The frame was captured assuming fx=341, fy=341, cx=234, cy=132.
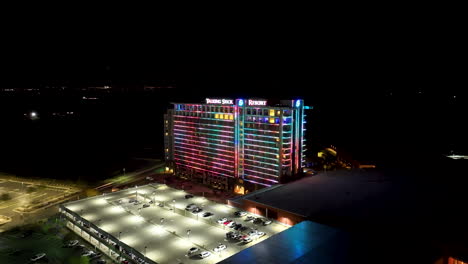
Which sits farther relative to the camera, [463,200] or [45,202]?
[45,202]

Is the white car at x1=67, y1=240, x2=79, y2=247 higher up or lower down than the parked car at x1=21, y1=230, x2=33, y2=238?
higher up

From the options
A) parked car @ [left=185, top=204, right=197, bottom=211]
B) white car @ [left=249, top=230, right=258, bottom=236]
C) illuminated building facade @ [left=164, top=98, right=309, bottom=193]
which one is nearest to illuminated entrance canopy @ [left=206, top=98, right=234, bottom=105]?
illuminated building facade @ [left=164, top=98, right=309, bottom=193]

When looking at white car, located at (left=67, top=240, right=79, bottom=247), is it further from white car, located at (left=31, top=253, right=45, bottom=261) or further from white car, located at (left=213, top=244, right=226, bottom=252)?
white car, located at (left=213, top=244, right=226, bottom=252)

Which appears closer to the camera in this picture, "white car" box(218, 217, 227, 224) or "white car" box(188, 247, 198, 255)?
"white car" box(188, 247, 198, 255)

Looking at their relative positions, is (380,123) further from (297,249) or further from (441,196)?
(297,249)

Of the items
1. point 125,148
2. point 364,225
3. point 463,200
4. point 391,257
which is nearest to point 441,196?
point 463,200

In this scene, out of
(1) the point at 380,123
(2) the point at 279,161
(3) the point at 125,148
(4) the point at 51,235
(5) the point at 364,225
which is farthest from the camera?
(1) the point at 380,123

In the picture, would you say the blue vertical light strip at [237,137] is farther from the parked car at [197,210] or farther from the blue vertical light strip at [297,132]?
the parked car at [197,210]

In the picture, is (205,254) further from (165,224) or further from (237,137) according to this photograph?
(237,137)
